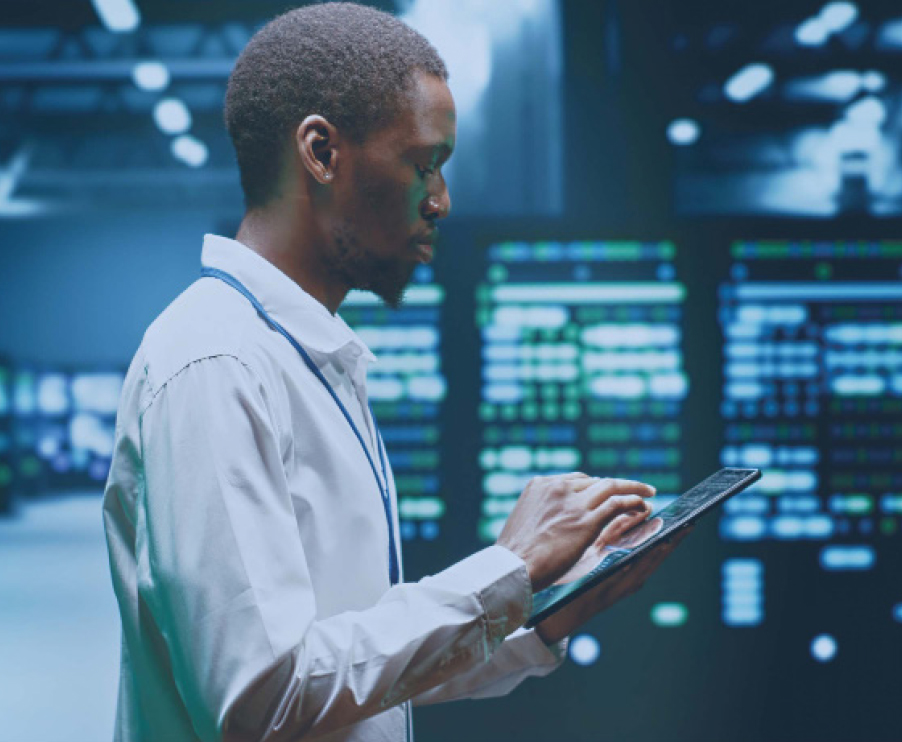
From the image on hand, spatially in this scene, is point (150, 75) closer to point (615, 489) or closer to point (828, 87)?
point (828, 87)

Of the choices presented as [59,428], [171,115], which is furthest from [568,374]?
[59,428]

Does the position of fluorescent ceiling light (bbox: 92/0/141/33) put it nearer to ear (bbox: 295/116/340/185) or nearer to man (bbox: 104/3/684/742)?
man (bbox: 104/3/684/742)

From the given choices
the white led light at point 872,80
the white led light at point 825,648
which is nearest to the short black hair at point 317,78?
the white led light at point 825,648

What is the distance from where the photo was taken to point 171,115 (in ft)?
9.04

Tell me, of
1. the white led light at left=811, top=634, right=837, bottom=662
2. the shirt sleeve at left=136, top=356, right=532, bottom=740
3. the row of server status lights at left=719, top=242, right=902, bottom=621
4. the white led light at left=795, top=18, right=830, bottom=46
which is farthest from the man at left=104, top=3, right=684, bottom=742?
the white led light at left=795, top=18, right=830, bottom=46

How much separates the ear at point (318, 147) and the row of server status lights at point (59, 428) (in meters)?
2.28

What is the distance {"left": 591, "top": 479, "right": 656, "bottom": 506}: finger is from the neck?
0.35 meters

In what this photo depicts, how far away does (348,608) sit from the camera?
30.7 inches

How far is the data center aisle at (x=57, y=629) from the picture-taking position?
8.68ft

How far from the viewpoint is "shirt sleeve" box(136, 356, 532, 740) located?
24.9 inches

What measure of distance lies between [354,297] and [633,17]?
1.08 meters

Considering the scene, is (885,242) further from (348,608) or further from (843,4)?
(348,608)

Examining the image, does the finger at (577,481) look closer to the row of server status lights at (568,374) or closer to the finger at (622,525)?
the finger at (622,525)

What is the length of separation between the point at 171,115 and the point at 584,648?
2.05 metres
